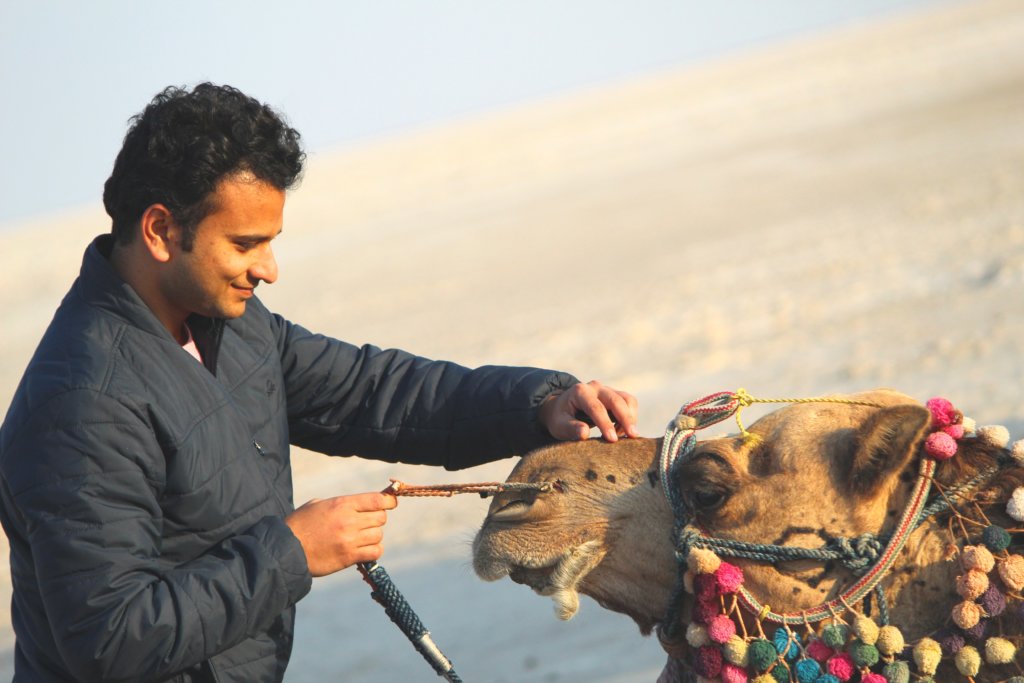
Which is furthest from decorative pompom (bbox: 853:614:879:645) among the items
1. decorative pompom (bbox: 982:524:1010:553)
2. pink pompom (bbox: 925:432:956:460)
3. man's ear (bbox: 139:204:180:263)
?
man's ear (bbox: 139:204:180:263)

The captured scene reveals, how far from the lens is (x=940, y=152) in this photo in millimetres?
20438

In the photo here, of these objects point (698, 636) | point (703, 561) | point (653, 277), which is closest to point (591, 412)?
point (703, 561)

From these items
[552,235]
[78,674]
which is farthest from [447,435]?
[552,235]

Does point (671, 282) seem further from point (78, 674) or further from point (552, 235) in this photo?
point (78, 674)

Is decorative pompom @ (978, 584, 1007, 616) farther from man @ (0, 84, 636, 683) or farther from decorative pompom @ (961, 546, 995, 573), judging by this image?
man @ (0, 84, 636, 683)

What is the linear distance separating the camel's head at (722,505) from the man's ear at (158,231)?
1140mm

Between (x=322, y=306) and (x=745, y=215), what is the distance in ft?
21.7

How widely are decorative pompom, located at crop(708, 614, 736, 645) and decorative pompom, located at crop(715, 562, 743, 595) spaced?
0.07 m

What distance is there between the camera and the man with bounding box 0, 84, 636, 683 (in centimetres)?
277

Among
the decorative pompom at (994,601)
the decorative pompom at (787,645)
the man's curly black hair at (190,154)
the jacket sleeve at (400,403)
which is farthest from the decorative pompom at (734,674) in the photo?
the man's curly black hair at (190,154)

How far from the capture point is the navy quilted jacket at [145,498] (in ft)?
9.02

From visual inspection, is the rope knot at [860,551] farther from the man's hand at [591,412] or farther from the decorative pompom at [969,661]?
the man's hand at [591,412]

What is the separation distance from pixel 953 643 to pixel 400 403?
5.86ft

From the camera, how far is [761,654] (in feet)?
9.79
